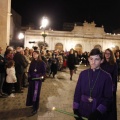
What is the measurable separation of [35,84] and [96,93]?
3818 mm

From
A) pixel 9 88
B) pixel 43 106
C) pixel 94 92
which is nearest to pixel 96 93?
pixel 94 92

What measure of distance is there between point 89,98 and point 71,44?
1737 inches

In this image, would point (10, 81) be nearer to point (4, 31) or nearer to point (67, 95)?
point (67, 95)

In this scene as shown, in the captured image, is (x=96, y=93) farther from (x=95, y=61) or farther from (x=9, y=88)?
(x=9, y=88)

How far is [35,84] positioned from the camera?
708 centimetres

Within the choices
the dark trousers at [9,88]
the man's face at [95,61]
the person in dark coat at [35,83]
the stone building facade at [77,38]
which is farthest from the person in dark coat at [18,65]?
the stone building facade at [77,38]

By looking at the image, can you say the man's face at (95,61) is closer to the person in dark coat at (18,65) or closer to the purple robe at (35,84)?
the purple robe at (35,84)

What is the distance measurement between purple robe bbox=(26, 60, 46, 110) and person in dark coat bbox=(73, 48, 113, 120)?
3589 millimetres

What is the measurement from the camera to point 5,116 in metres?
6.51

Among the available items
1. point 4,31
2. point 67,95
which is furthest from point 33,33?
point 67,95

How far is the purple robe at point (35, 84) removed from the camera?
704 centimetres

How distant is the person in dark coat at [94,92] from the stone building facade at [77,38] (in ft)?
140

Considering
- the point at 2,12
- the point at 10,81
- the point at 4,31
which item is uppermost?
the point at 2,12

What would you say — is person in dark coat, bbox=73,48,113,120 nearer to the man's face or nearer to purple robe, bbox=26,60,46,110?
the man's face
